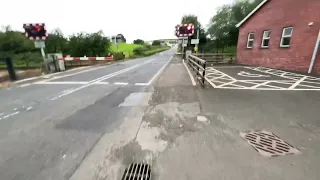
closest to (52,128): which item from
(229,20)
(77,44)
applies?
(77,44)

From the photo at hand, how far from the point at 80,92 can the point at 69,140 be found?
3.79m

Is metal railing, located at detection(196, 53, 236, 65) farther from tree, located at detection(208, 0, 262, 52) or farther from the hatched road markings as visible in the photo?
the hatched road markings

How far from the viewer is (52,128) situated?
3.62m

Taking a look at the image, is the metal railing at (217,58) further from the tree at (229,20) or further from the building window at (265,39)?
the tree at (229,20)

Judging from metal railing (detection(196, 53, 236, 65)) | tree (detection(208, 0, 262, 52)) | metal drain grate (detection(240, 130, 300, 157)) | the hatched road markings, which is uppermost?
tree (detection(208, 0, 262, 52))

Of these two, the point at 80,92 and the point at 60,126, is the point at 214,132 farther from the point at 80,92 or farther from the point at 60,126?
the point at 80,92

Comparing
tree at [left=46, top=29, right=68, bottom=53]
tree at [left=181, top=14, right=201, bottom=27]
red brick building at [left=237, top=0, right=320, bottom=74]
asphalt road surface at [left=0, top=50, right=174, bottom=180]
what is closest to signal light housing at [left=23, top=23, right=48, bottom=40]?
asphalt road surface at [left=0, top=50, right=174, bottom=180]

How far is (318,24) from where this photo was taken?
376 inches

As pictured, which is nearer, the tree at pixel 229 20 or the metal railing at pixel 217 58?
the metal railing at pixel 217 58

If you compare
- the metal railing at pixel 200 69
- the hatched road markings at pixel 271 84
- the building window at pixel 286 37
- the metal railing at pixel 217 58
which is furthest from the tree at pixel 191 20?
the hatched road markings at pixel 271 84

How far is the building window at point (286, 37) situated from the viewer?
1152 centimetres

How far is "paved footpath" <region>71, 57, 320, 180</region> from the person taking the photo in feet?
7.48

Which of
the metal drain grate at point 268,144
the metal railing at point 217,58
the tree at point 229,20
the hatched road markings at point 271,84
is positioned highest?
the tree at point 229,20

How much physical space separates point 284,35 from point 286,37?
0.21 meters
